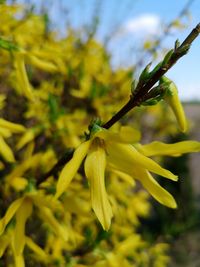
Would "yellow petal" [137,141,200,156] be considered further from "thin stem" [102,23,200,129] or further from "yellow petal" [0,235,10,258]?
"yellow petal" [0,235,10,258]

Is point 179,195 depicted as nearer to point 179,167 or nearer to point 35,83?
point 179,167

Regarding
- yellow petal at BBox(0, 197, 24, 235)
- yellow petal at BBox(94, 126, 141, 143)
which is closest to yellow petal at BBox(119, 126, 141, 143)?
yellow petal at BBox(94, 126, 141, 143)

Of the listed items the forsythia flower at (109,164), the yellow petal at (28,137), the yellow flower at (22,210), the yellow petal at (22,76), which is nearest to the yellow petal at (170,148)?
the forsythia flower at (109,164)

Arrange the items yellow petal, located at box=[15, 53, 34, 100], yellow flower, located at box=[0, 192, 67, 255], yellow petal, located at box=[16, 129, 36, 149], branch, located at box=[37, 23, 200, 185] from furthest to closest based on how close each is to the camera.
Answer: yellow petal, located at box=[16, 129, 36, 149] < yellow petal, located at box=[15, 53, 34, 100] < yellow flower, located at box=[0, 192, 67, 255] < branch, located at box=[37, 23, 200, 185]

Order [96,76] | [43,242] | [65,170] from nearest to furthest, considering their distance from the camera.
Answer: [65,170] < [43,242] < [96,76]

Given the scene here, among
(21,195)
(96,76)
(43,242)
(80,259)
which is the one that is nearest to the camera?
(21,195)

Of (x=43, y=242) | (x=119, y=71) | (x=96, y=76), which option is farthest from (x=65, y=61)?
(x=43, y=242)

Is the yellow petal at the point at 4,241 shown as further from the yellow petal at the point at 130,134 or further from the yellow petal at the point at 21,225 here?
the yellow petal at the point at 130,134
